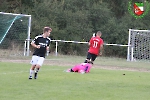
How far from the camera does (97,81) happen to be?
16.3 m

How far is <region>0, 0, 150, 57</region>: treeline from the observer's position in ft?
133

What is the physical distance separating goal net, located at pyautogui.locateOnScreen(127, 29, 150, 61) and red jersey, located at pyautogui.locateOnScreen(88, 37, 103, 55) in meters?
11.5

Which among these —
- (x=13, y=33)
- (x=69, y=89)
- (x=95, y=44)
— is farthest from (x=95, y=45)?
(x=13, y=33)

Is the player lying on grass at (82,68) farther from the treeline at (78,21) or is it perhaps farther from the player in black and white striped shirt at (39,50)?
the treeline at (78,21)

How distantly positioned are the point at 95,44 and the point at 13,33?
1228 centimetres

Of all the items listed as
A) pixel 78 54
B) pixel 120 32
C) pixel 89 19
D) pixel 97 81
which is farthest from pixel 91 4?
pixel 97 81

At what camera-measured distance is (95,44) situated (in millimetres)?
21094

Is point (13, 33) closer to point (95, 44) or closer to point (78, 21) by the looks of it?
point (78, 21)

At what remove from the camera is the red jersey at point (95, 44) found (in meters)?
21.0

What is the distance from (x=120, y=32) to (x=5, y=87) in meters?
30.0

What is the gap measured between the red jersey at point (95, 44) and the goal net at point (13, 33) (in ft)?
35.6

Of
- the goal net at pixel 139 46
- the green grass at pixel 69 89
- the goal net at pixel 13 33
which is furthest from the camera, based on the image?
the goal net at pixel 139 46

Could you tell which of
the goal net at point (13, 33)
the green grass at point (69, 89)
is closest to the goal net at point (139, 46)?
the goal net at point (13, 33)

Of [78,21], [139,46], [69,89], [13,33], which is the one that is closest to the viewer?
[69,89]
